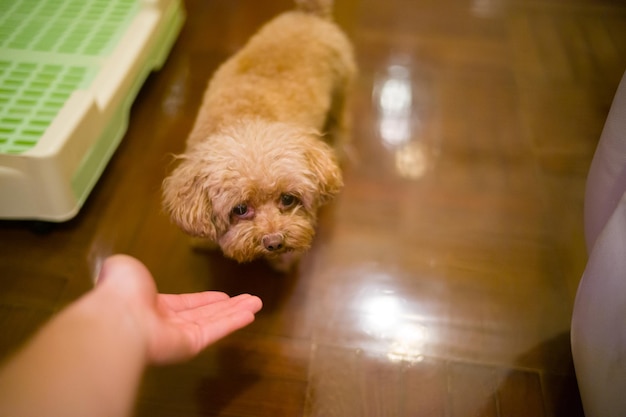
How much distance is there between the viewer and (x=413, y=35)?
1.92 metres

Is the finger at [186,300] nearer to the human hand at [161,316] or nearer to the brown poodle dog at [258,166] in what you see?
the human hand at [161,316]

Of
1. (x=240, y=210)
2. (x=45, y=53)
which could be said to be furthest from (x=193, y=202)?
(x=45, y=53)

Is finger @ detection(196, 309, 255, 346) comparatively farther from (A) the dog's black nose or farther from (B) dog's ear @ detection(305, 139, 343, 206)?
(B) dog's ear @ detection(305, 139, 343, 206)

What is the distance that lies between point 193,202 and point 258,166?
0.48 feet

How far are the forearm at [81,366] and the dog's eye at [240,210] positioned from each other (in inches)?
14.9

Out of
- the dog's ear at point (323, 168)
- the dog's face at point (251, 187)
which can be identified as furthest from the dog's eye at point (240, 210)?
the dog's ear at point (323, 168)

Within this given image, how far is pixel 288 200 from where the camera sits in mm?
1004

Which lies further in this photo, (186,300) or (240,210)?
(240,210)

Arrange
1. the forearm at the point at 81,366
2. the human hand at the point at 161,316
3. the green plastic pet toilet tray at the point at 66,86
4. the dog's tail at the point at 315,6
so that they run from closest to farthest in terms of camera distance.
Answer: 1. the forearm at the point at 81,366
2. the human hand at the point at 161,316
3. the green plastic pet toilet tray at the point at 66,86
4. the dog's tail at the point at 315,6

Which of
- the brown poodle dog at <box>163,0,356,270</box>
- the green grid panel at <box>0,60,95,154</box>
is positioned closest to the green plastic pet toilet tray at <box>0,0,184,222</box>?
the green grid panel at <box>0,60,95,154</box>

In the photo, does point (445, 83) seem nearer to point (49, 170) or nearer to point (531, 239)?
point (531, 239)

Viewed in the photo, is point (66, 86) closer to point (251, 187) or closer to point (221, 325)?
point (251, 187)

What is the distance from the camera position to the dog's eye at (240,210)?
3.16ft

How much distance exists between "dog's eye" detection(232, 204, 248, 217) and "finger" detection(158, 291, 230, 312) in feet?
0.61
